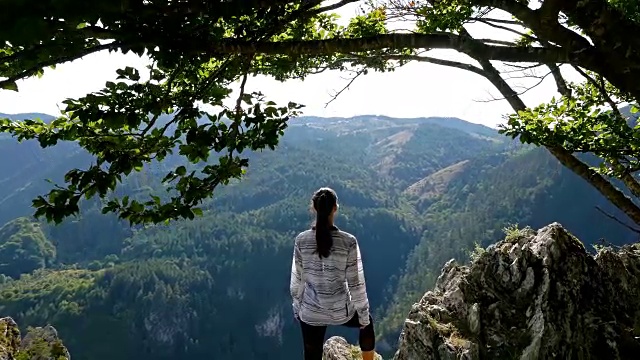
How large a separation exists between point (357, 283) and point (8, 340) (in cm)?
1991

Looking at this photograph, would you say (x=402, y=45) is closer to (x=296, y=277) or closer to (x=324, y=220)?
(x=324, y=220)

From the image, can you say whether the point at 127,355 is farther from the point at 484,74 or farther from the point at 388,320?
the point at 484,74

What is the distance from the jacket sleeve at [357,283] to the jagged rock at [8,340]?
16635mm

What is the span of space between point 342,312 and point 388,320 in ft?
637

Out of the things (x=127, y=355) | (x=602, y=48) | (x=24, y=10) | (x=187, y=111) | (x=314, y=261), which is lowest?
(x=127, y=355)

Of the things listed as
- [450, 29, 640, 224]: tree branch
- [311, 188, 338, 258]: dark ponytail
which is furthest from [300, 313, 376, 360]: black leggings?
[450, 29, 640, 224]: tree branch

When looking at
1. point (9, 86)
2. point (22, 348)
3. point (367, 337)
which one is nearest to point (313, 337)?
point (367, 337)

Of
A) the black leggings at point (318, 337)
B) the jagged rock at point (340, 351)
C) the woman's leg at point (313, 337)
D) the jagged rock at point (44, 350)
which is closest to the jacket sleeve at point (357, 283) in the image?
the black leggings at point (318, 337)

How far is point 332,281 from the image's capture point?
611cm

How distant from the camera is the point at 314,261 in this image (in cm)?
614

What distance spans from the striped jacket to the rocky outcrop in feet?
52.4

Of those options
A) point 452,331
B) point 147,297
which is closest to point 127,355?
point 147,297

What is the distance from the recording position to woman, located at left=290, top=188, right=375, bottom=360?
5945mm

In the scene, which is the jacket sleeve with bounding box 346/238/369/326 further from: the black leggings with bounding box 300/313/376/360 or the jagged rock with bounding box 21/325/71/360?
the jagged rock with bounding box 21/325/71/360
